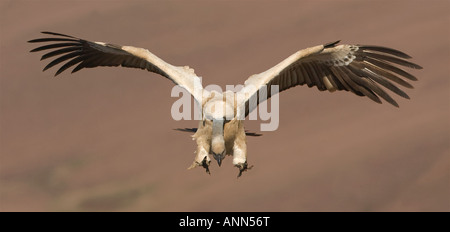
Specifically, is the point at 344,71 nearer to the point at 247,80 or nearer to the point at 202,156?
the point at 247,80

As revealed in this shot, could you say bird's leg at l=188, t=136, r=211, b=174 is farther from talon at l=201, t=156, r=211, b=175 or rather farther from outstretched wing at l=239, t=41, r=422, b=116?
outstretched wing at l=239, t=41, r=422, b=116

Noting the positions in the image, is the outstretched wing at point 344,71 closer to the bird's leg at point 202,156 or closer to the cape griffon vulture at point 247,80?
the cape griffon vulture at point 247,80

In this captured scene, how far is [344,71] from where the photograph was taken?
1450 cm

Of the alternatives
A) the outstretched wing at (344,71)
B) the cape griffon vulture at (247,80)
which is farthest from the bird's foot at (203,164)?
the outstretched wing at (344,71)

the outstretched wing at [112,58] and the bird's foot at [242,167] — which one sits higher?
the outstretched wing at [112,58]

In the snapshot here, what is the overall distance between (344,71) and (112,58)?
436cm

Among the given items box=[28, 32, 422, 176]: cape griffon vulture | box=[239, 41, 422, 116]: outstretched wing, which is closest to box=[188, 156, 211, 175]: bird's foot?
box=[28, 32, 422, 176]: cape griffon vulture

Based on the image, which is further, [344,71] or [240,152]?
[344,71]

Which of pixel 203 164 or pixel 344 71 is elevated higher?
pixel 344 71

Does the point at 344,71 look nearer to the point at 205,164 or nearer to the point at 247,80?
the point at 247,80

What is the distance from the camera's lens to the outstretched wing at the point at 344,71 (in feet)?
45.6

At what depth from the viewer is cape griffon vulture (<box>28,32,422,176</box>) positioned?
1300cm

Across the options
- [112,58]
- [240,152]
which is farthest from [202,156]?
[112,58]

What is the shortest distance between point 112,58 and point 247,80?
2921mm
